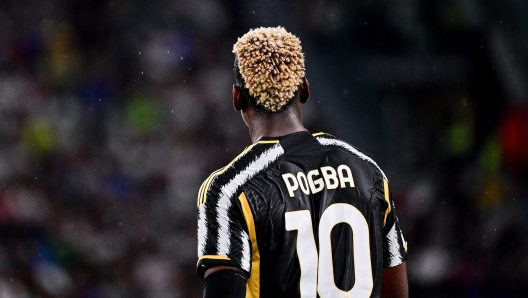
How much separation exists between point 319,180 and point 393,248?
11.2 inches

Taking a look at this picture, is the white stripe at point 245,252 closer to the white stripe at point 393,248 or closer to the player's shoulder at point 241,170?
the player's shoulder at point 241,170

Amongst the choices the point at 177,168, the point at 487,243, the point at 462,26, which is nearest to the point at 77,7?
the point at 177,168

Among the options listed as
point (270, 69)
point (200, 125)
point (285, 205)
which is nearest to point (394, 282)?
point (285, 205)

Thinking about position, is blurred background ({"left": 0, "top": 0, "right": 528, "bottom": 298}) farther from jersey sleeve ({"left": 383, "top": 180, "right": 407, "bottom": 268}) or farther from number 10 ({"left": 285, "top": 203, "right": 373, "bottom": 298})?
number 10 ({"left": 285, "top": 203, "right": 373, "bottom": 298})

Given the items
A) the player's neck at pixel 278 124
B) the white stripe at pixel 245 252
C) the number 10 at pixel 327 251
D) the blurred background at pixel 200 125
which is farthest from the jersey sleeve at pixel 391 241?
the blurred background at pixel 200 125

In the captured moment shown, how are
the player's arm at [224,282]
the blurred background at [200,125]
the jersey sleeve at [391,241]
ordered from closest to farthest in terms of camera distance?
the player's arm at [224,282]
the jersey sleeve at [391,241]
the blurred background at [200,125]

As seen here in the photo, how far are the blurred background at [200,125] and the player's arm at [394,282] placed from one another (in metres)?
3.84

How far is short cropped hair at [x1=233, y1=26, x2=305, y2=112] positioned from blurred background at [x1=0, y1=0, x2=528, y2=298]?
4.19m

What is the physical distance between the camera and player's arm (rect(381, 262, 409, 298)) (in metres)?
1.91

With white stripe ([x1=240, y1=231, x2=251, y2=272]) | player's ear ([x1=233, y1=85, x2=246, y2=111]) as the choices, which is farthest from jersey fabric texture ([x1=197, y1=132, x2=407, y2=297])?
player's ear ([x1=233, y1=85, x2=246, y2=111])

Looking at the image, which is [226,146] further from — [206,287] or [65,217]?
[206,287]

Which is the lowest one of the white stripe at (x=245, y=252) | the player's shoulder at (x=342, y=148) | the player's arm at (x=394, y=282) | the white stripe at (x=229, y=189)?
the player's arm at (x=394, y=282)

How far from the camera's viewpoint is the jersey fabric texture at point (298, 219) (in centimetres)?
169

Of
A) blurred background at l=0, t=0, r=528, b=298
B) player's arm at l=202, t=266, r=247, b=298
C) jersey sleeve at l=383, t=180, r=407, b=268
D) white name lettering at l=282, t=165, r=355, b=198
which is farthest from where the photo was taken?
blurred background at l=0, t=0, r=528, b=298
